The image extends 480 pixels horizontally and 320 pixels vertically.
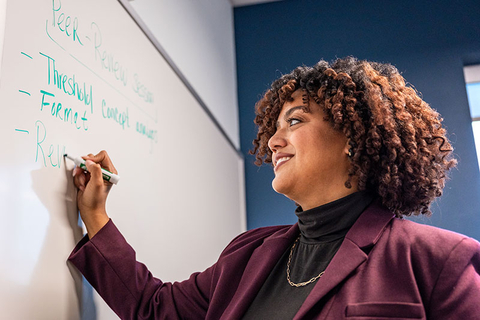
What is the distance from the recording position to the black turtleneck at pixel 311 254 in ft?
3.24

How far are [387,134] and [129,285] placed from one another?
65 cm

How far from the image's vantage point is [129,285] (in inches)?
40.8

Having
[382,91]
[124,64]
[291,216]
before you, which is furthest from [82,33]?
[291,216]

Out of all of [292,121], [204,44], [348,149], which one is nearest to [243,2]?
[204,44]

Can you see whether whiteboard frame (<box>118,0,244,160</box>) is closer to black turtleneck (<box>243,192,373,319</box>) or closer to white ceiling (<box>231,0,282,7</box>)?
black turtleneck (<box>243,192,373,319</box>)

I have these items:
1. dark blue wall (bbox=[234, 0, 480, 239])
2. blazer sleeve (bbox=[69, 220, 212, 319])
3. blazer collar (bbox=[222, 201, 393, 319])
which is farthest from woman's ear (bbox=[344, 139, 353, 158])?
dark blue wall (bbox=[234, 0, 480, 239])

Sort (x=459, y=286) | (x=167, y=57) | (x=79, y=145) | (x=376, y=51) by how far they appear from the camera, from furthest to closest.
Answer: (x=376, y=51)
(x=167, y=57)
(x=79, y=145)
(x=459, y=286)

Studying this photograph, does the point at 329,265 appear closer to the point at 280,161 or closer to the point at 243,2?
the point at 280,161

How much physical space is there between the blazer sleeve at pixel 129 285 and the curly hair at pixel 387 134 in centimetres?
46

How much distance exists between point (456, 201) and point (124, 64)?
76.4 inches

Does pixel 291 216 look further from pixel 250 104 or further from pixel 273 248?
pixel 273 248

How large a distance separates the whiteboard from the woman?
73 millimetres

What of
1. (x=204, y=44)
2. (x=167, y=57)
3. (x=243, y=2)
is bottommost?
(x=167, y=57)

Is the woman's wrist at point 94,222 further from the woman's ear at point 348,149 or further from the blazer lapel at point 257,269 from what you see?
the woman's ear at point 348,149
